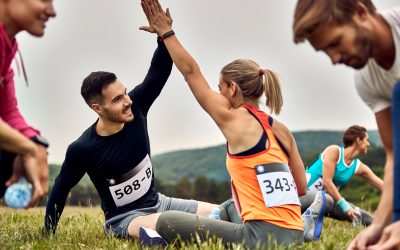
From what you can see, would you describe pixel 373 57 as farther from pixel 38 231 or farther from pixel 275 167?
pixel 38 231

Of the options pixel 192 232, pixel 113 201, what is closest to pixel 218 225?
pixel 192 232

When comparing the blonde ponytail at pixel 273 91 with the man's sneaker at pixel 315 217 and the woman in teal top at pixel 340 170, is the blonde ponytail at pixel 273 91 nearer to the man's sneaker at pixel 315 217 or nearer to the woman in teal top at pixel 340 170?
the man's sneaker at pixel 315 217

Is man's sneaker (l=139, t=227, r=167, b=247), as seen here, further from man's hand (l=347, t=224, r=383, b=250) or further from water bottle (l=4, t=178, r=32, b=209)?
man's hand (l=347, t=224, r=383, b=250)

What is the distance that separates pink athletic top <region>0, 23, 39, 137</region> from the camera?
368 centimetres

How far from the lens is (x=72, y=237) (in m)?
5.54

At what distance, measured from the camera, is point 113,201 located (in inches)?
238

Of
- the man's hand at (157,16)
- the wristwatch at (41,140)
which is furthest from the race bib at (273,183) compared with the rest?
the wristwatch at (41,140)

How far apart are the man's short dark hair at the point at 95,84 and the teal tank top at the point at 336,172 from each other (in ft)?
12.2

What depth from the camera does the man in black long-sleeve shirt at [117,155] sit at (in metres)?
5.80

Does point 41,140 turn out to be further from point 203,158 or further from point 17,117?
point 203,158

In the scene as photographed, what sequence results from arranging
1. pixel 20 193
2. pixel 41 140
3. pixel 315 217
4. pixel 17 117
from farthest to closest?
pixel 315 217 → pixel 17 117 → pixel 41 140 → pixel 20 193

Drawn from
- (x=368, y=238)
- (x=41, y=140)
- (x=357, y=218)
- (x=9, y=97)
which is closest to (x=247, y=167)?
(x=368, y=238)

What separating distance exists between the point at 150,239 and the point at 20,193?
5.13 feet

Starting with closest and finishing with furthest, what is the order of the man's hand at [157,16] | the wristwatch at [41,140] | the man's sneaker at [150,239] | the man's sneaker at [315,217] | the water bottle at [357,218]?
the wristwatch at [41,140] < the man's sneaker at [150,239] < the man's hand at [157,16] < the man's sneaker at [315,217] < the water bottle at [357,218]
